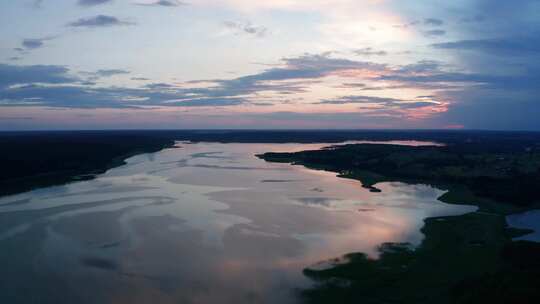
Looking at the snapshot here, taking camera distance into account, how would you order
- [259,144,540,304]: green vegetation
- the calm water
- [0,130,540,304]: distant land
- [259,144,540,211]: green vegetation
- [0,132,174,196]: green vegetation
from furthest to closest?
1. [0,132,174,196]: green vegetation
2. [259,144,540,211]: green vegetation
3. the calm water
4. [0,130,540,304]: distant land
5. [259,144,540,304]: green vegetation

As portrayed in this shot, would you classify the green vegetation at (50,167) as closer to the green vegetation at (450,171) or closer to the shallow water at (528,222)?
the green vegetation at (450,171)

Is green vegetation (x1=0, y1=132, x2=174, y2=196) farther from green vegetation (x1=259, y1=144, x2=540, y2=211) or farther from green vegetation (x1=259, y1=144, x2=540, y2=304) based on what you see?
green vegetation (x1=259, y1=144, x2=540, y2=304)

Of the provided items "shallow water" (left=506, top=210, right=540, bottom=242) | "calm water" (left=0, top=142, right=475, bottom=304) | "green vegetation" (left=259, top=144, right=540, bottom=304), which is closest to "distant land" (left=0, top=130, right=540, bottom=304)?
"green vegetation" (left=259, top=144, right=540, bottom=304)

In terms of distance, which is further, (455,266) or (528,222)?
(528,222)

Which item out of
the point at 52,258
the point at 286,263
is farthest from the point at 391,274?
the point at 52,258

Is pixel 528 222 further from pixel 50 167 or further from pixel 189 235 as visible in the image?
pixel 50 167

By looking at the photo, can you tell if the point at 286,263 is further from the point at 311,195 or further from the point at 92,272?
the point at 311,195

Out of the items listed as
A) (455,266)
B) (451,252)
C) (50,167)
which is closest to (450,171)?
(451,252)

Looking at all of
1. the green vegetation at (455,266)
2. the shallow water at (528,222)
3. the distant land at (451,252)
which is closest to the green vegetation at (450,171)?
the distant land at (451,252)
